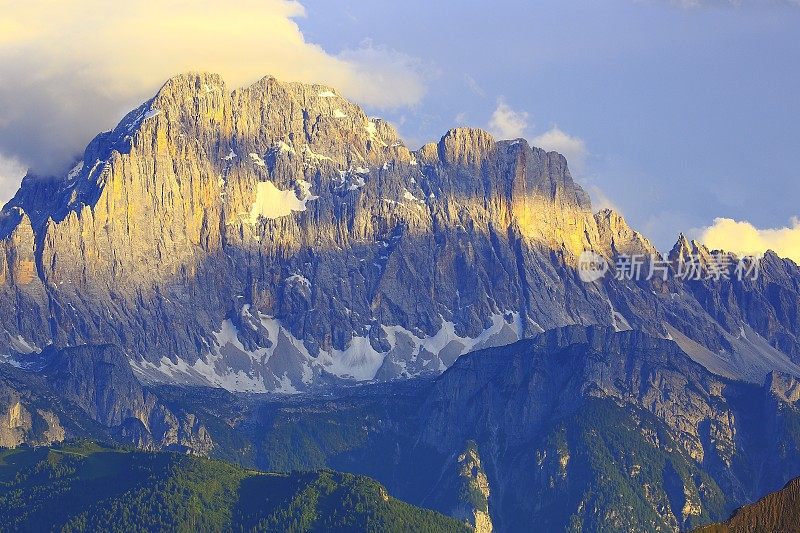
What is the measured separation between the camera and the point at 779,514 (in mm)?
113562

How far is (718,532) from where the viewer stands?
113m

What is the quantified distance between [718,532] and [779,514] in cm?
366
